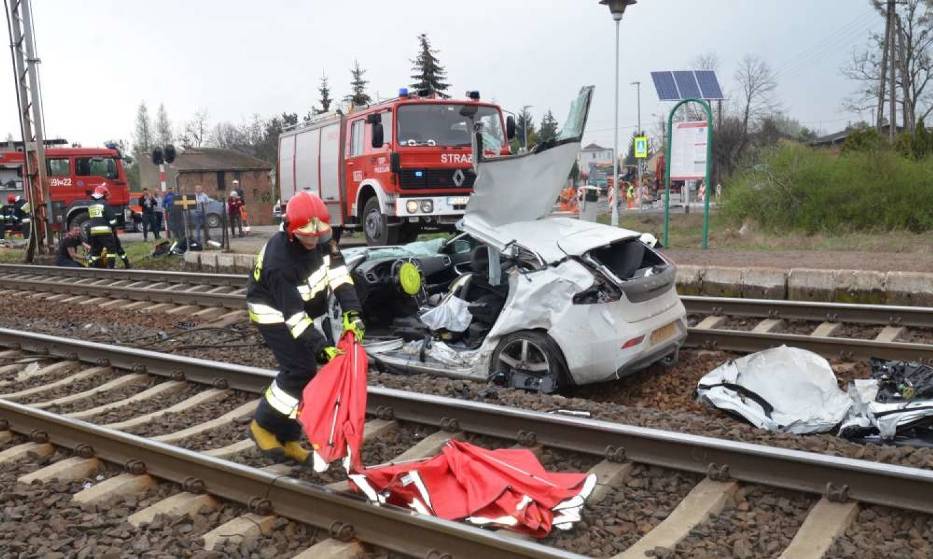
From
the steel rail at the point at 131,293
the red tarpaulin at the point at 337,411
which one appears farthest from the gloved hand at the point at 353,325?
the steel rail at the point at 131,293

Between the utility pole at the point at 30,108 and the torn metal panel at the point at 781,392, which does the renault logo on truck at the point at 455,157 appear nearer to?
the torn metal panel at the point at 781,392

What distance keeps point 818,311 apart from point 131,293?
9959 mm

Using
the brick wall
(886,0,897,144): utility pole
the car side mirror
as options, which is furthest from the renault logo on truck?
(886,0,897,144): utility pole

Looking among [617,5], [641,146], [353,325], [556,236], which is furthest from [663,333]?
[641,146]

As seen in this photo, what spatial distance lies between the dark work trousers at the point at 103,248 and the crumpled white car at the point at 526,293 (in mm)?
10059

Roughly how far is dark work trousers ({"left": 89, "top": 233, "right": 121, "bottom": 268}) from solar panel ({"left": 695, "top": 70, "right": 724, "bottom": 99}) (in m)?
12.1

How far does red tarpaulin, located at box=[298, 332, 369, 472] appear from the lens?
4.07 meters

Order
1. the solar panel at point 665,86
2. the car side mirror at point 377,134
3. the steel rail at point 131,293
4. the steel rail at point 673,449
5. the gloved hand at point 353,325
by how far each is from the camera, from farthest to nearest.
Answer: the solar panel at point 665,86
the car side mirror at point 377,134
the steel rail at point 131,293
the gloved hand at point 353,325
the steel rail at point 673,449

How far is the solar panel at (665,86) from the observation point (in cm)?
1532

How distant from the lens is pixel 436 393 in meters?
5.89

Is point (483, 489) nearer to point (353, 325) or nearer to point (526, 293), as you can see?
point (353, 325)

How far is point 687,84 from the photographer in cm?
1559

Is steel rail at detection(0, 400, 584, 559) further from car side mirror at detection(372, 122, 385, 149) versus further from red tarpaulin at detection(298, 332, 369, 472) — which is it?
car side mirror at detection(372, 122, 385, 149)

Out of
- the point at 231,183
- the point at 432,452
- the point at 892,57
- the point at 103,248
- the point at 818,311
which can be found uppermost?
A: the point at 892,57
